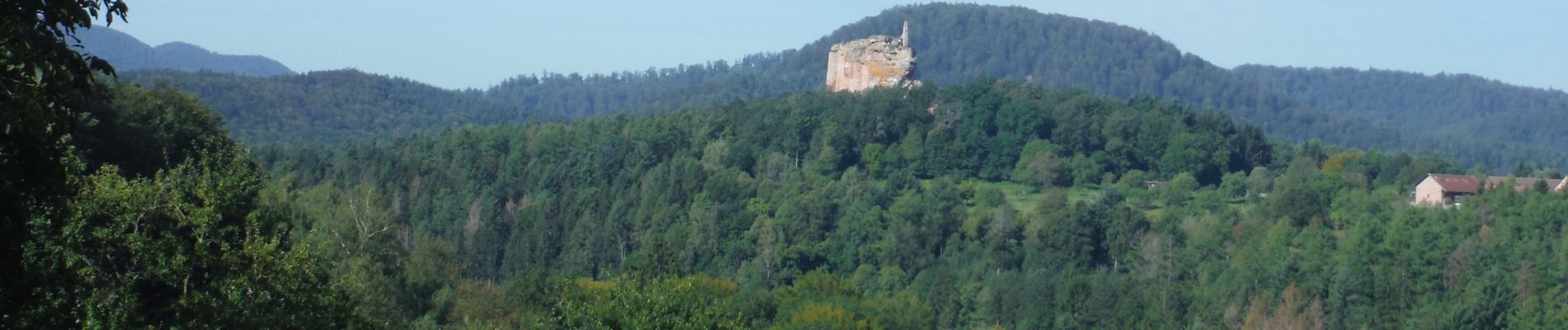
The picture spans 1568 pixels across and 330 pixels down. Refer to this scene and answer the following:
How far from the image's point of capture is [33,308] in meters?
11.8

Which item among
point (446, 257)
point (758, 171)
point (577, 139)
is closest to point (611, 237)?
point (758, 171)

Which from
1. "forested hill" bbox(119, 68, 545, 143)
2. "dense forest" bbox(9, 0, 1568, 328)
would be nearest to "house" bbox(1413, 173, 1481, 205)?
"dense forest" bbox(9, 0, 1568, 328)

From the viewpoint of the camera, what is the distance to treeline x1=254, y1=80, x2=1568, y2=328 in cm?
4519

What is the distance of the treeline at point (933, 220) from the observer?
45.2m

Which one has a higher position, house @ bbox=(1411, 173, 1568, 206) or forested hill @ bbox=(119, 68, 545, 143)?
house @ bbox=(1411, 173, 1568, 206)

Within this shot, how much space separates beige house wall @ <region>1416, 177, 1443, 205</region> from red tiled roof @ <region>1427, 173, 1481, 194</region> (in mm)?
160

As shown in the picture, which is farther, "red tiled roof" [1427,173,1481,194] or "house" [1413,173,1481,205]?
"red tiled roof" [1427,173,1481,194]

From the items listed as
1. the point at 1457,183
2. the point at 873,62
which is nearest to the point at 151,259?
the point at 1457,183

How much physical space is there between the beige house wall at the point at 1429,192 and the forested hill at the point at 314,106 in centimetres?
6571

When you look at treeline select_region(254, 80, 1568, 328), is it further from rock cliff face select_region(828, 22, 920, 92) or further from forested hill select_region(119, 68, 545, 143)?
forested hill select_region(119, 68, 545, 143)

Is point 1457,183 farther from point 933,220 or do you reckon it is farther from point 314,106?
point 314,106

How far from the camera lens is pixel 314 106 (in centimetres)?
13925

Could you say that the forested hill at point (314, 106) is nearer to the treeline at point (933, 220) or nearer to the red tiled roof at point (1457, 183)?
the treeline at point (933, 220)

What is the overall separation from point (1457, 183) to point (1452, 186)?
28.9 inches
